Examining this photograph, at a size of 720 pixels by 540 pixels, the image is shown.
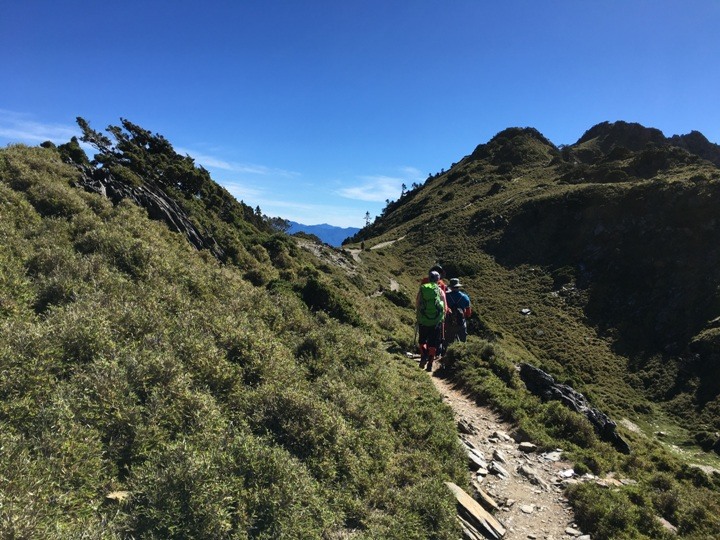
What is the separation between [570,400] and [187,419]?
40.5 ft

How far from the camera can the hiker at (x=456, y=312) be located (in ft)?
49.5

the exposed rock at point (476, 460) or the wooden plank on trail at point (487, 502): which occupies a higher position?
the exposed rock at point (476, 460)

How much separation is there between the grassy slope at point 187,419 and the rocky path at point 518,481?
92cm

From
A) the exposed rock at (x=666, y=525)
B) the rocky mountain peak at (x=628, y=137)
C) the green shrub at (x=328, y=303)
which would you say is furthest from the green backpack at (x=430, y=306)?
the rocky mountain peak at (x=628, y=137)

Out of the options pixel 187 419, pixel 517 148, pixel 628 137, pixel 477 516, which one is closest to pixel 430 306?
pixel 477 516

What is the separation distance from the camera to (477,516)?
634 centimetres

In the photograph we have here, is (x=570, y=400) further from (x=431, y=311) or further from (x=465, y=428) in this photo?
(x=431, y=311)

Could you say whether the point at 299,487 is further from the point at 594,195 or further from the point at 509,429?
the point at 594,195

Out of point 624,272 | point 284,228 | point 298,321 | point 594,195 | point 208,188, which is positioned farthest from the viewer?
point 284,228

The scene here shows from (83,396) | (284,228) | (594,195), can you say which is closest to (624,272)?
(594,195)

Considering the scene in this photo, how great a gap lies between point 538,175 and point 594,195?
36.5m

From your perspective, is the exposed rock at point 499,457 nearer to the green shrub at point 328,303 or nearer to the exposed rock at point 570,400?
the exposed rock at point 570,400

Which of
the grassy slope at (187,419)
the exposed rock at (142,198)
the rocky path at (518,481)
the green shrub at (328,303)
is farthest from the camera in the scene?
the exposed rock at (142,198)

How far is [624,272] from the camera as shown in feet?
171
